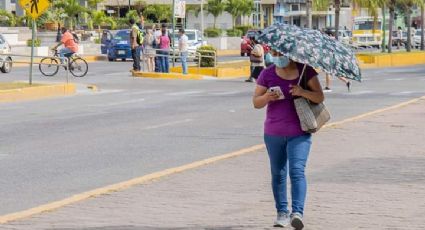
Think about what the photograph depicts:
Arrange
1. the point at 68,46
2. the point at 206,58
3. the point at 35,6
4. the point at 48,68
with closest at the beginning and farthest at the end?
the point at 35,6 < the point at 68,46 < the point at 48,68 < the point at 206,58

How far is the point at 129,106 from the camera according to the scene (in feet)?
84.7

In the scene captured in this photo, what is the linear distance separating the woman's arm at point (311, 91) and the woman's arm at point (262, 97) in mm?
143

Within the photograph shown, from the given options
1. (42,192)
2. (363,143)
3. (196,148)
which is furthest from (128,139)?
(42,192)

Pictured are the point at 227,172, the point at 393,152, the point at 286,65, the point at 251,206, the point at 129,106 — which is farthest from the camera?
the point at 129,106

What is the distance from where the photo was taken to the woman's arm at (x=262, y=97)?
8859 mm

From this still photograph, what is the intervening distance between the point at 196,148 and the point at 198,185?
4.63 meters

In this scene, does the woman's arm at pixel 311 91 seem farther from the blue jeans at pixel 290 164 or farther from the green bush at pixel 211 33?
the green bush at pixel 211 33

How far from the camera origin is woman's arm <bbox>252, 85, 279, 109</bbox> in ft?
29.1

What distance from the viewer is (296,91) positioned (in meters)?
8.84

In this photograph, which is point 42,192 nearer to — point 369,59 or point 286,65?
point 286,65

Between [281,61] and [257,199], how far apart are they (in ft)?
8.15

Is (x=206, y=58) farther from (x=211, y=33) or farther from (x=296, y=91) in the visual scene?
(x=211, y=33)

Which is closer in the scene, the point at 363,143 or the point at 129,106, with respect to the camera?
the point at 363,143

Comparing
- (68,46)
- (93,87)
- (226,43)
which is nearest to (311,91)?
(93,87)
